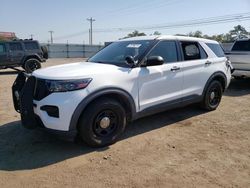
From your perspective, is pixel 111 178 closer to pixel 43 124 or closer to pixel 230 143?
pixel 43 124

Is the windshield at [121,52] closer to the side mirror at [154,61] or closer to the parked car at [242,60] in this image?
the side mirror at [154,61]

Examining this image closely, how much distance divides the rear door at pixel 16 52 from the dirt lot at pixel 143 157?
1154cm

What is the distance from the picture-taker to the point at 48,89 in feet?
14.4

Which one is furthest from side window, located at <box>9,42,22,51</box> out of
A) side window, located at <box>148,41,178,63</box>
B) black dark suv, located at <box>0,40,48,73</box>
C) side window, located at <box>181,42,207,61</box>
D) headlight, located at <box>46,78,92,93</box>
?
headlight, located at <box>46,78,92,93</box>

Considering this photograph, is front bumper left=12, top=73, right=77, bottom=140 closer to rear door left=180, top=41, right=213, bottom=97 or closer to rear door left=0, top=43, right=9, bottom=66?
rear door left=180, top=41, right=213, bottom=97

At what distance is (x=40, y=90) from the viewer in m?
4.53

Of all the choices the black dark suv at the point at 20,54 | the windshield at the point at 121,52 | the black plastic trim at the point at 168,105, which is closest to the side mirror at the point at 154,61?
the windshield at the point at 121,52

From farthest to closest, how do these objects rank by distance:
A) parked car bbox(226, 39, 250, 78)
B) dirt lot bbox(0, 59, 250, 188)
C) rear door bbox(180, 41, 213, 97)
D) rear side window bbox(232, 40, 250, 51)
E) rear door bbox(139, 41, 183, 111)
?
rear side window bbox(232, 40, 250, 51) < parked car bbox(226, 39, 250, 78) < rear door bbox(180, 41, 213, 97) < rear door bbox(139, 41, 183, 111) < dirt lot bbox(0, 59, 250, 188)

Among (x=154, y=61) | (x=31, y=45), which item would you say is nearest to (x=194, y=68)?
(x=154, y=61)

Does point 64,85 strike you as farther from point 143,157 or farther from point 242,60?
point 242,60

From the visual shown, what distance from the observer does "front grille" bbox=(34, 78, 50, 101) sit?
4.42m

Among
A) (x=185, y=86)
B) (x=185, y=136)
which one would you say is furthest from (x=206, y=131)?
(x=185, y=86)

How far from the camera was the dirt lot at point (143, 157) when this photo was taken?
3.77m

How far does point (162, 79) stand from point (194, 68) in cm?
105
